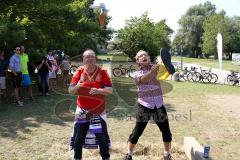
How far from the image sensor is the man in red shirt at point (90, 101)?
5484 mm

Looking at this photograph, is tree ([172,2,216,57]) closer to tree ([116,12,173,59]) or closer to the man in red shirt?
tree ([116,12,173,59])

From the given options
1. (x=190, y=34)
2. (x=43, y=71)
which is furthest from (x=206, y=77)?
(x=190, y=34)

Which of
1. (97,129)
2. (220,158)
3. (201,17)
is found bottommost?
(220,158)

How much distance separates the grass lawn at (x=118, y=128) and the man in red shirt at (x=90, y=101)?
1.22m

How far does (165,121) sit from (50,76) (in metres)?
9.71

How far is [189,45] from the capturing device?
292 feet

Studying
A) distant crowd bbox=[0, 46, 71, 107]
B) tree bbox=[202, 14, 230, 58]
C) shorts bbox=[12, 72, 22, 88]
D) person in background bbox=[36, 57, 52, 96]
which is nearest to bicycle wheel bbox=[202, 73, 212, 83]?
distant crowd bbox=[0, 46, 71, 107]

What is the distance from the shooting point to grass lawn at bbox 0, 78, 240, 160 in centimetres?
711

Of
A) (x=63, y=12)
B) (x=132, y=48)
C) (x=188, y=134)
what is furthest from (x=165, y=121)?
(x=132, y=48)

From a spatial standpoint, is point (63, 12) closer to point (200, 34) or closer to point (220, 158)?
point (220, 158)

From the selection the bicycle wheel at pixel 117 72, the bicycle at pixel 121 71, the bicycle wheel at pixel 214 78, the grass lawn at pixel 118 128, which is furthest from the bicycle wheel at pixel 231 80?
the grass lawn at pixel 118 128

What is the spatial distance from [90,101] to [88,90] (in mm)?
161

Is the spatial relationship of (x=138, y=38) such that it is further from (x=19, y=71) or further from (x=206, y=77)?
(x=19, y=71)

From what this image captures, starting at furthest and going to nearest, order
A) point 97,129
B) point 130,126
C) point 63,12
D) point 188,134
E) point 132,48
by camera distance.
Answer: point 132,48, point 63,12, point 130,126, point 188,134, point 97,129
